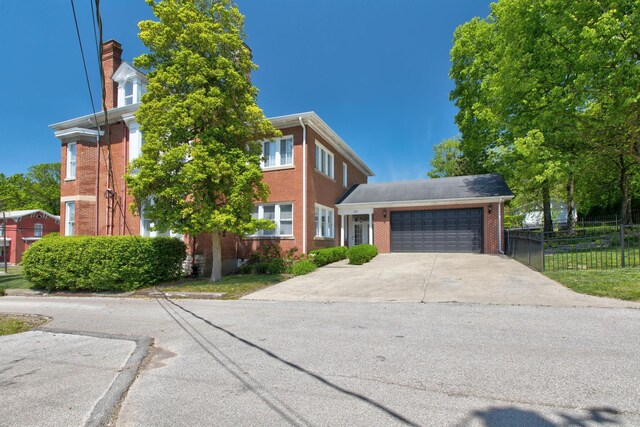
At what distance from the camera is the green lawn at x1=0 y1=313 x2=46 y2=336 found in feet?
23.2

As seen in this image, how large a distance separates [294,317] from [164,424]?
14.2ft

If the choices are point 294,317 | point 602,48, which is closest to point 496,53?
point 602,48

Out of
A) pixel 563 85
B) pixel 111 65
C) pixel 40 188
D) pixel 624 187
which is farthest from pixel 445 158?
pixel 40 188

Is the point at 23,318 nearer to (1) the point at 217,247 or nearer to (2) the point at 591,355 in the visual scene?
(1) the point at 217,247

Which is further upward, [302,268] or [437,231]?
[437,231]

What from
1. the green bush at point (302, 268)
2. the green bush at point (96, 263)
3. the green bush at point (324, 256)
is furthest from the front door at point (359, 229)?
the green bush at point (96, 263)

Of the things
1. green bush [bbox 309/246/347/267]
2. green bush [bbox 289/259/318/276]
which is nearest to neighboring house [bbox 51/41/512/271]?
green bush [bbox 309/246/347/267]

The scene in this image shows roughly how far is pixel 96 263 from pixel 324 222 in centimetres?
1051

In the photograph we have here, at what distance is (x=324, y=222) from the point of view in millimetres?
19344

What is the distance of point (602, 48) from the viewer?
45.2 ft

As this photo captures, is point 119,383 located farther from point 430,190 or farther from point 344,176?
point 344,176

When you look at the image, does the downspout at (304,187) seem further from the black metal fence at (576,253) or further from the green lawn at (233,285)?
the black metal fence at (576,253)

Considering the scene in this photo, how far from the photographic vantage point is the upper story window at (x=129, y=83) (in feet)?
63.6

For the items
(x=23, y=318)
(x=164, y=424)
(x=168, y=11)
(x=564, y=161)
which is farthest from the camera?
(x=564, y=161)
